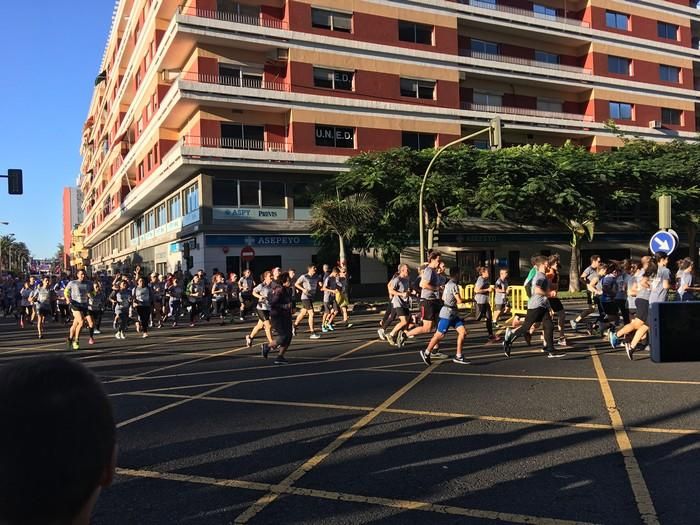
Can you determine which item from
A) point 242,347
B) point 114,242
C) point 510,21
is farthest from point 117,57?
point 242,347

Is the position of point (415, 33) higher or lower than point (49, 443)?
higher

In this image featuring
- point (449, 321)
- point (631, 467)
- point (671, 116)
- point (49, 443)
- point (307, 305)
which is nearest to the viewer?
point (49, 443)

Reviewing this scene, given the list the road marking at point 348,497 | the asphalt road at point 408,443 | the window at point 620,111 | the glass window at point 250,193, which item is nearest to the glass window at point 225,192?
the glass window at point 250,193

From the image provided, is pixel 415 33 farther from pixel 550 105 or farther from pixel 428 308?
pixel 428 308

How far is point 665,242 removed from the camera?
1244cm

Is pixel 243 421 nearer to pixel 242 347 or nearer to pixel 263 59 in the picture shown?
pixel 242 347

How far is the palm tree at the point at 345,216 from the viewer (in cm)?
2352

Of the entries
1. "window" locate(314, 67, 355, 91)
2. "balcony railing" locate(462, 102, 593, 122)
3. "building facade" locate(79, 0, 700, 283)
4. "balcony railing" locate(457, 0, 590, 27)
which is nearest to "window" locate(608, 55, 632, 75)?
"building facade" locate(79, 0, 700, 283)

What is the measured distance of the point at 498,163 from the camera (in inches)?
1040

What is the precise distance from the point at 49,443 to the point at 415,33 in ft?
107

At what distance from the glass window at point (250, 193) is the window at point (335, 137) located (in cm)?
375

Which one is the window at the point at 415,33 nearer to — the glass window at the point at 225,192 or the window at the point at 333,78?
the window at the point at 333,78

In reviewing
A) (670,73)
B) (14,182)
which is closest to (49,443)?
(14,182)

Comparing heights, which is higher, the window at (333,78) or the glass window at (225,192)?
the window at (333,78)
